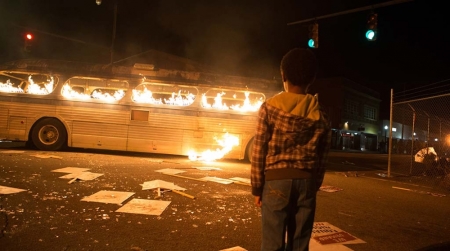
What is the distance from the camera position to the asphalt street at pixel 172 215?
136 inches

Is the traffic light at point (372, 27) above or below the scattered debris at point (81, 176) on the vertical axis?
above

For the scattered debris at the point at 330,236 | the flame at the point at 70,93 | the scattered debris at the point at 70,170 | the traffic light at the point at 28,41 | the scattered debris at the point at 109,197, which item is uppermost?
the traffic light at the point at 28,41

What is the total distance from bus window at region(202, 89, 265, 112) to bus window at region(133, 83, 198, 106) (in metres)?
0.55

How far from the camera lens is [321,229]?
420 centimetres

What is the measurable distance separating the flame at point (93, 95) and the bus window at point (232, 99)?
9.47 feet

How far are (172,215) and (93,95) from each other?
299 inches

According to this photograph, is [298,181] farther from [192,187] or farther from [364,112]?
[364,112]

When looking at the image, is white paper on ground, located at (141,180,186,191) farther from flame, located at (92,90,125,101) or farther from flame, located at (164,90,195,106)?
flame, located at (92,90,125,101)

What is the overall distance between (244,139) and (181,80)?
2.98 meters

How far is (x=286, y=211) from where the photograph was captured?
2129mm

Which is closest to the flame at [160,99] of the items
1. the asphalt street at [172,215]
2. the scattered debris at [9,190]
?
the asphalt street at [172,215]

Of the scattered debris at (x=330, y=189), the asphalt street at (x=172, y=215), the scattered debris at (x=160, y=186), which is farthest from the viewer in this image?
the scattered debris at (x=330, y=189)

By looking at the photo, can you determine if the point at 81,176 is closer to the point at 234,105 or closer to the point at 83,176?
the point at 83,176

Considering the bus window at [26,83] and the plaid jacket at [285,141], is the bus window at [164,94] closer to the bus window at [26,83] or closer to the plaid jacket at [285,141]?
the bus window at [26,83]
